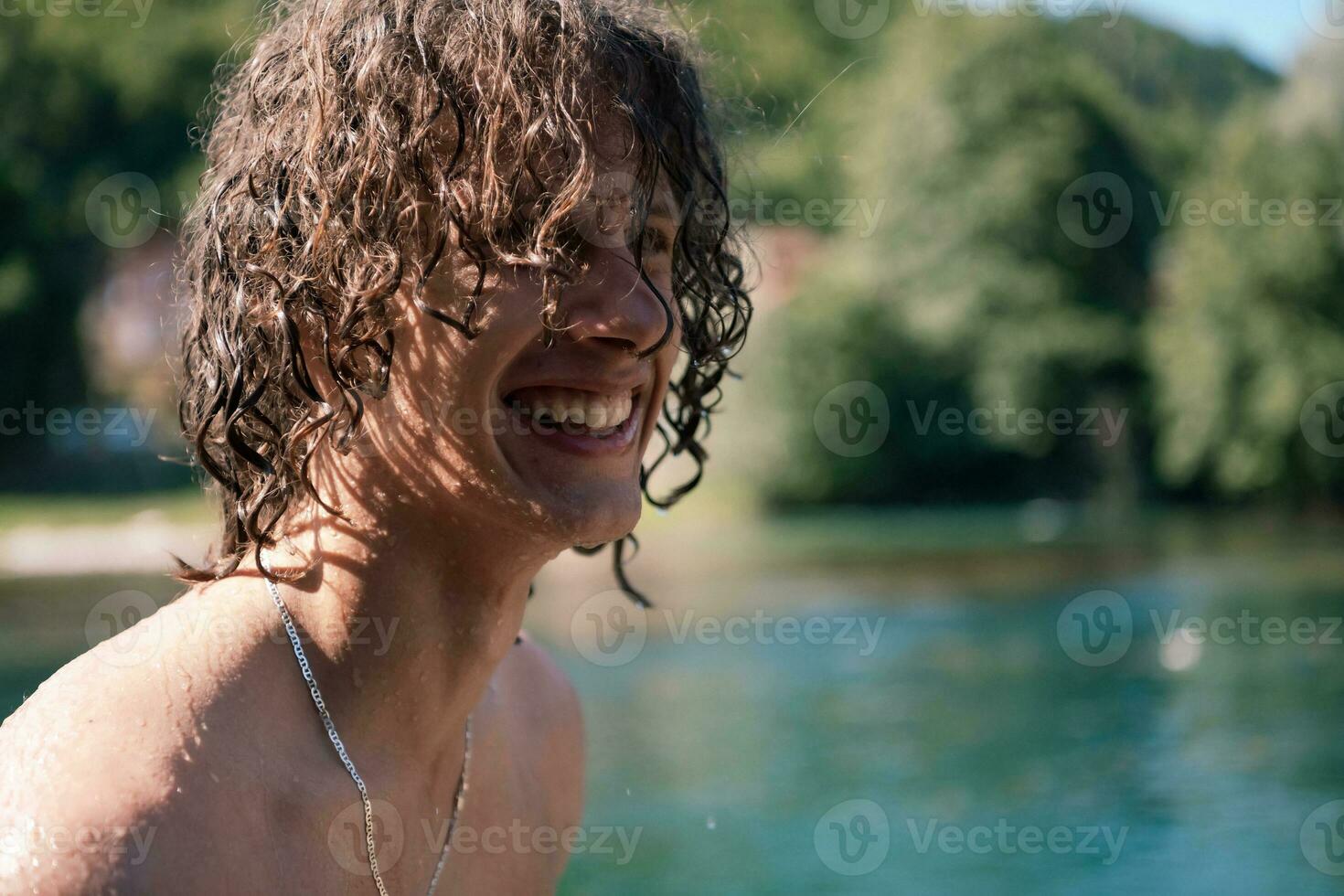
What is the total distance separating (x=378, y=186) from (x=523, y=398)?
328 mm

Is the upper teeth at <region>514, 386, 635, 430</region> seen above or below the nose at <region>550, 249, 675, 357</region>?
below

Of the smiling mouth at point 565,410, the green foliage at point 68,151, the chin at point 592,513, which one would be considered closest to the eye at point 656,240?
the smiling mouth at point 565,410

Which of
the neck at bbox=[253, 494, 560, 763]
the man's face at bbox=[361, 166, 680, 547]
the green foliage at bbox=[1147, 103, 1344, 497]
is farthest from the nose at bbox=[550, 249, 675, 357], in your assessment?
the green foliage at bbox=[1147, 103, 1344, 497]

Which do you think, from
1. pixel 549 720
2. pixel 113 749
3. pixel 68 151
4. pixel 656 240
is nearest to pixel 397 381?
pixel 656 240

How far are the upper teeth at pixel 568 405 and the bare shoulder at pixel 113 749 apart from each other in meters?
0.45

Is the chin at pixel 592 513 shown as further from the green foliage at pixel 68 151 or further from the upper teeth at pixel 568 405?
the green foliage at pixel 68 151

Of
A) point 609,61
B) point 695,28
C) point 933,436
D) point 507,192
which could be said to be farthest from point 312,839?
point 933,436

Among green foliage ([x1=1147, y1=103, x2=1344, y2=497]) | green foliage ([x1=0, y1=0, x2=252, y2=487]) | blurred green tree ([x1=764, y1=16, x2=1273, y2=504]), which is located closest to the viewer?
green foliage ([x1=1147, y1=103, x2=1344, y2=497])

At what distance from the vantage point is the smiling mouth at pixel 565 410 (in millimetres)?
1792

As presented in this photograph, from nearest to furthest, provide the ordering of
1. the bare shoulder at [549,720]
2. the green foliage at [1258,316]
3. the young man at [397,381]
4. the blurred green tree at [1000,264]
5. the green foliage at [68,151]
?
the young man at [397,381]
the bare shoulder at [549,720]
the green foliage at [1258,316]
the blurred green tree at [1000,264]
the green foliage at [68,151]

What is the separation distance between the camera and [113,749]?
5.09 feet

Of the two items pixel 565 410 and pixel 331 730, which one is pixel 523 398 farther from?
pixel 331 730

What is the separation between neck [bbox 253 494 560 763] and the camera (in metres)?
1.79

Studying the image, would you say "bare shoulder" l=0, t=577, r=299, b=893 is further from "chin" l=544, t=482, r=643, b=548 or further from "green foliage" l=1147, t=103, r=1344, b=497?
"green foliage" l=1147, t=103, r=1344, b=497
